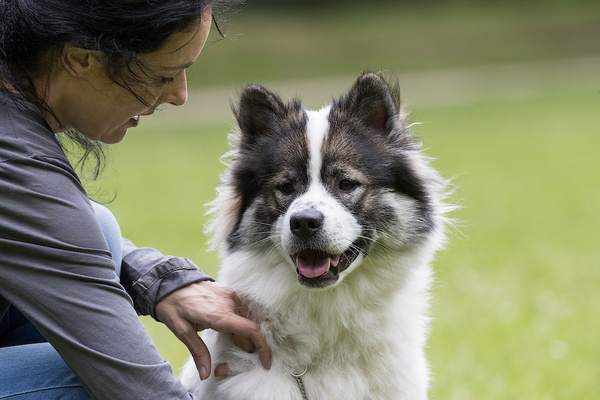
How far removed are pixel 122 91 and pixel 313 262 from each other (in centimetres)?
93

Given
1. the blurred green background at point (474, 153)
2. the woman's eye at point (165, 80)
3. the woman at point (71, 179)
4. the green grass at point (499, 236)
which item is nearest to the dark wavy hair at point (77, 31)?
the woman at point (71, 179)

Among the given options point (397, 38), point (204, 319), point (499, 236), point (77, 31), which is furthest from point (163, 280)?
point (397, 38)

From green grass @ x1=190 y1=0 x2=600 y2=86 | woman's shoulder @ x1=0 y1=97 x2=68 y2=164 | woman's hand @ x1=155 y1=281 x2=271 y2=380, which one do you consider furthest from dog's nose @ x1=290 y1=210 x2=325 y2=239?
green grass @ x1=190 y1=0 x2=600 y2=86

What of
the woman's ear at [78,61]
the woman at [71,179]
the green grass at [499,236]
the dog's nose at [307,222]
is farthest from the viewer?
the green grass at [499,236]

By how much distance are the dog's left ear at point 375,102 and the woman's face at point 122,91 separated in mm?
725

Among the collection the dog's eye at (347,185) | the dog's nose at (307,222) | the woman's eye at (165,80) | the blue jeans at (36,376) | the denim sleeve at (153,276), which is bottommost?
the blue jeans at (36,376)

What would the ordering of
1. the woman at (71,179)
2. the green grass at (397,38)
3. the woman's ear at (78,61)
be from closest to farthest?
the woman at (71,179) < the woman's ear at (78,61) < the green grass at (397,38)

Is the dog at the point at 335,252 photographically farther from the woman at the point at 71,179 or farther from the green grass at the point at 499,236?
the woman at the point at 71,179

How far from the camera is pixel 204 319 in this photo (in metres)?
2.70

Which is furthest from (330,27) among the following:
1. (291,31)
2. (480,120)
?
(480,120)

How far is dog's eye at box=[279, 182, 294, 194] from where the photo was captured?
115 inches

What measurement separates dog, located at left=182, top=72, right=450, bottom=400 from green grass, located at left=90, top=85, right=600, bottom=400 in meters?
0.35

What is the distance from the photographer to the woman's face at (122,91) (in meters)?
2.43

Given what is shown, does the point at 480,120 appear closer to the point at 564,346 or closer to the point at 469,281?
the point at 469,281
